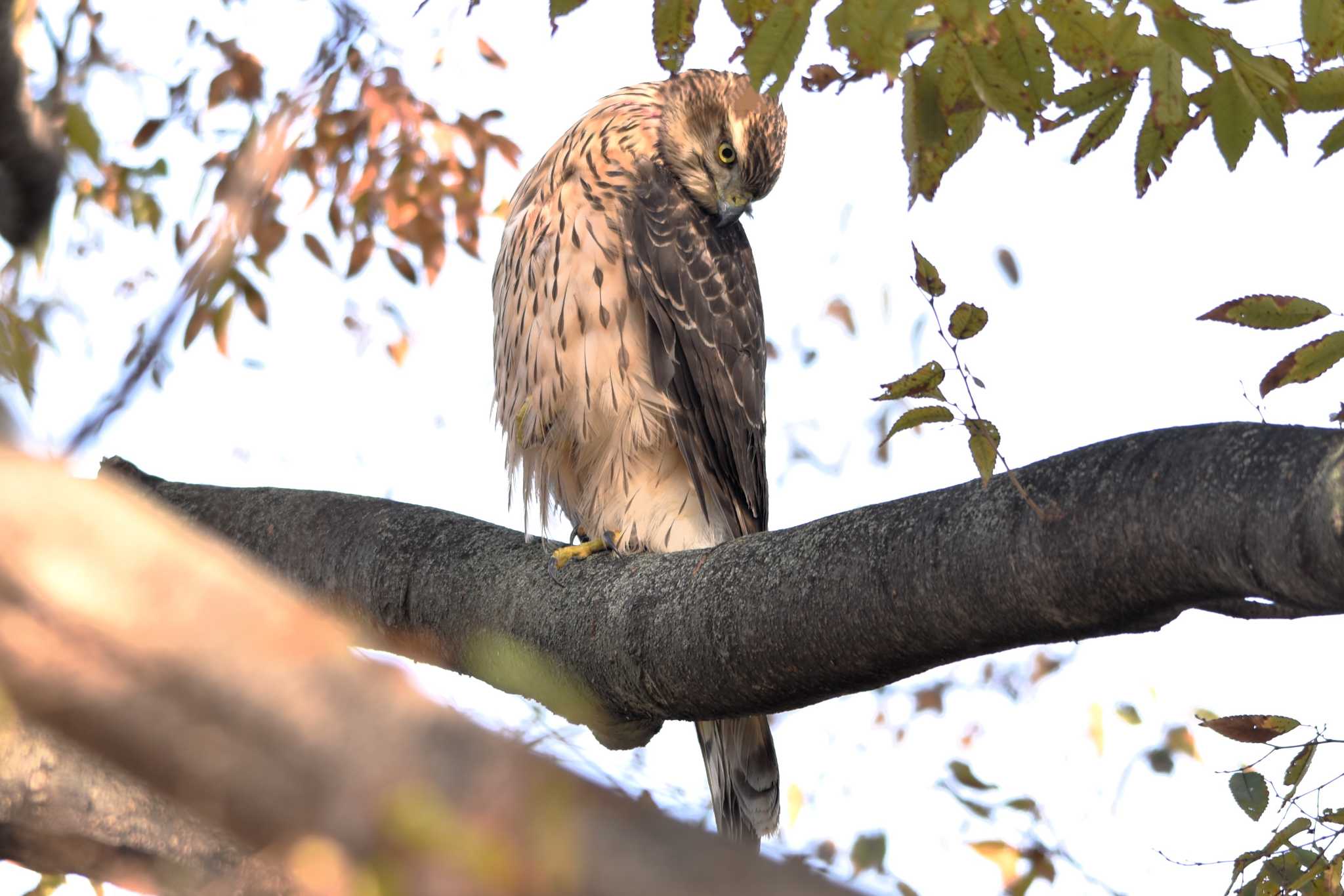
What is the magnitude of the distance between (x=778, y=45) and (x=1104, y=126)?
0.57 m

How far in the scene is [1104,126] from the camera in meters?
2.20

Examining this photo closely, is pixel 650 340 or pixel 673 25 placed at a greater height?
pixel 650 340

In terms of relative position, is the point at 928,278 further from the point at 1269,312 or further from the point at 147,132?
the point at 147,132

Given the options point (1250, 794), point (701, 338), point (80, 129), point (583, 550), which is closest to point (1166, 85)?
point (1250, 794)

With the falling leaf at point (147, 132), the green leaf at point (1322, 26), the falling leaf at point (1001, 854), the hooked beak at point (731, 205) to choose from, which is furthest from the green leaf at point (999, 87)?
the falling leaf at point (147, 132)

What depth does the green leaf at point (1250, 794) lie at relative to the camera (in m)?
2.66

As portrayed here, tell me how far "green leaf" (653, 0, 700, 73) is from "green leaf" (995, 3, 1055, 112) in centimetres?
50

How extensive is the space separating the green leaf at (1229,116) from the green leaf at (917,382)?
544 mm

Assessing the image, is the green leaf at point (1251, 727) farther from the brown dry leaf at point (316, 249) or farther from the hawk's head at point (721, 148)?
the brown dry leaf at point (316, 249)

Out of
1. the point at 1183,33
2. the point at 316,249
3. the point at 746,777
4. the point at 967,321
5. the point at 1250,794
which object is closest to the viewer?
the point at 1183,33

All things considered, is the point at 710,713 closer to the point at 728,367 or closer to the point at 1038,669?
the point at 728,367

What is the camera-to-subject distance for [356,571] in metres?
3.54

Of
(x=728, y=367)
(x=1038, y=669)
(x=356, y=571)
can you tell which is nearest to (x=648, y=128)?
(x=728, y=367)

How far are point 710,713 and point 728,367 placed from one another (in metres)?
1.85
